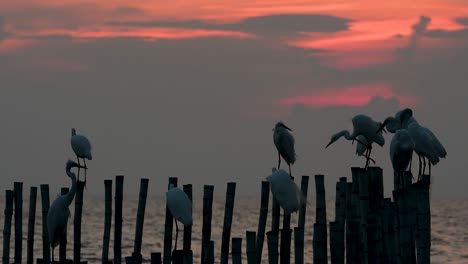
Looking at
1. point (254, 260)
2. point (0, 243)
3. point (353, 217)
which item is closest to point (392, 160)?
point (353, 217)

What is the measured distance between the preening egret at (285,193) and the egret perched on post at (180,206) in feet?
5.02

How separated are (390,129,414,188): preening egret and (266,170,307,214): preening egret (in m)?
1.69

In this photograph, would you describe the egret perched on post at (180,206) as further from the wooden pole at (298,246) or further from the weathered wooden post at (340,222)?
the wooden pole at (298,246)

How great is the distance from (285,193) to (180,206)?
76.5 inches

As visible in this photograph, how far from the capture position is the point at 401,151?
1709cm

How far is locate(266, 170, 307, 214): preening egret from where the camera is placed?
1792 cm

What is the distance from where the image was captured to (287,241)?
644 inches

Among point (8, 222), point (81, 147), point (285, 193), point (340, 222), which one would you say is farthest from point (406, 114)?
point (8, 222)

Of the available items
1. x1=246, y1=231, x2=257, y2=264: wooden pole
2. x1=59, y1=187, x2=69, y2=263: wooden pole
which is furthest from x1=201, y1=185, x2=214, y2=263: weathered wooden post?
x1=246, y1=231, x2=257, y2=264: wooden pole

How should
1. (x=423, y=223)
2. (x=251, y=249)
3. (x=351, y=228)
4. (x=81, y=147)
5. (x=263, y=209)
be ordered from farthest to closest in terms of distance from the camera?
(x=81, y=147), (x=263, y=209), (x=351, y=228), (x=251, y=249), (x=423, y=223)

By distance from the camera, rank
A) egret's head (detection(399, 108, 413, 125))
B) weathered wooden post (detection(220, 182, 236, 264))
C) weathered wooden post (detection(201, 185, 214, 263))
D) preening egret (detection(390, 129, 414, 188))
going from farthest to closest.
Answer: egret's head (detection(399, 108, 413, 125)) < weathered wooden post (detection(220, 182, 236, 264)) < weathered wooden post (detection(201, 185, 214, 263)) < preening egret (detection(390, 129, 414, 188))

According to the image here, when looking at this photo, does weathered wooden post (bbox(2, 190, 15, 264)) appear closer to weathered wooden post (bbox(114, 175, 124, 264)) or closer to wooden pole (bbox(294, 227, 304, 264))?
weathered wooden post (bbox(114, 175, 124, 264))

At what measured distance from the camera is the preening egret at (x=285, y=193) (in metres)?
17.9

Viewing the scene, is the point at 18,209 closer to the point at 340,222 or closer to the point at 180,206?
the point at 180,206
